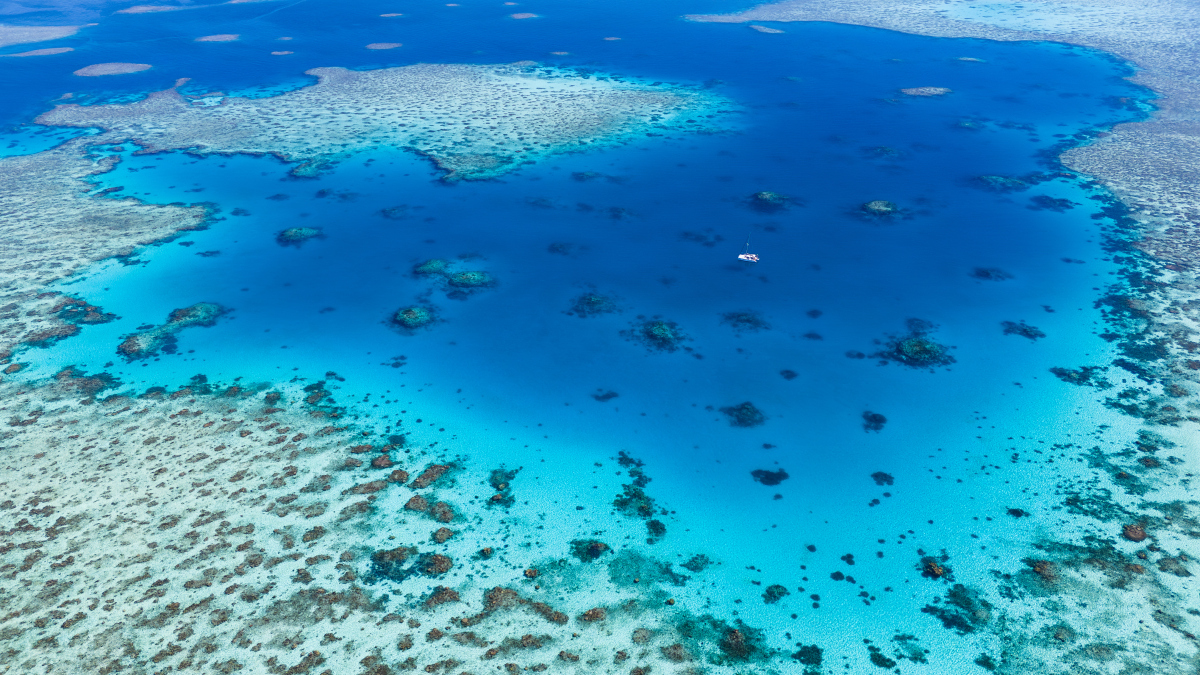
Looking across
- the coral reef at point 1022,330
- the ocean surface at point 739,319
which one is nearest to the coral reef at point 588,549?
the ocean surface at point 739,319

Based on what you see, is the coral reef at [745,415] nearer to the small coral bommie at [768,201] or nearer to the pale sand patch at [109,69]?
the small coral bommie at [768,201]

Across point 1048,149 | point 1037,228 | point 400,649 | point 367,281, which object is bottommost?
point 400,649

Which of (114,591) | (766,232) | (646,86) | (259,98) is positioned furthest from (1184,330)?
(259,98)

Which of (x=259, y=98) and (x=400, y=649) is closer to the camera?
(x=400, y=649)

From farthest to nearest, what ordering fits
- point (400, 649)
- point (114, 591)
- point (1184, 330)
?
point (1184, 330), point (114, 591), point (400, 649)

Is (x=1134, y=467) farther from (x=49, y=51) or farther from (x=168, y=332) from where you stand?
(x=49, y=51)

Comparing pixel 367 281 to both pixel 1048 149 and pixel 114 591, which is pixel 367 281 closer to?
pixel 114 591

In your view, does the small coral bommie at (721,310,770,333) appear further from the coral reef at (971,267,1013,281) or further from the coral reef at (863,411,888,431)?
the coral reef at (971,267,1013,281)
